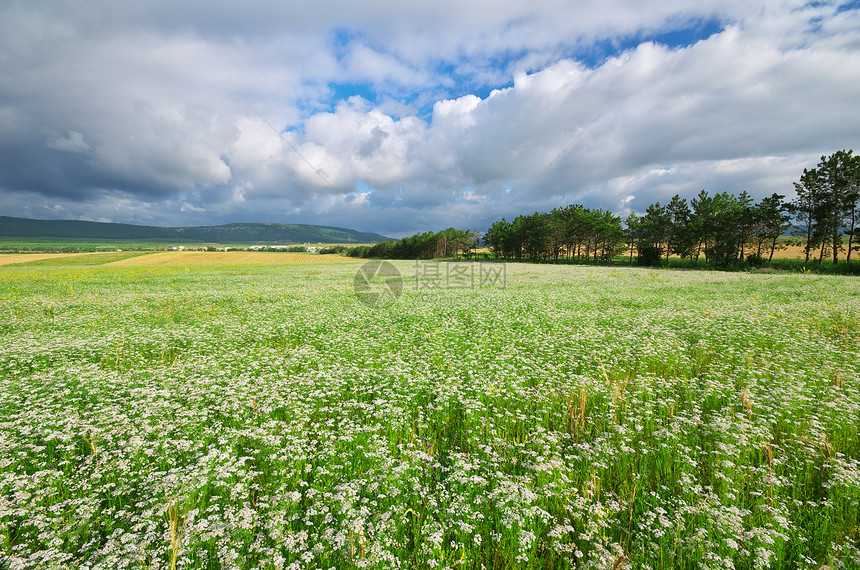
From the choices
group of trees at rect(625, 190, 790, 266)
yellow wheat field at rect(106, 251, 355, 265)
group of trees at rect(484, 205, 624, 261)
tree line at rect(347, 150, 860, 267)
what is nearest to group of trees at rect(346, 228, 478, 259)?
tree line at rect(347, 150, 860, 267)

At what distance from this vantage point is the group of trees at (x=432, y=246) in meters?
120

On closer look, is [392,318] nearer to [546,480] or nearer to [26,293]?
[546,480]

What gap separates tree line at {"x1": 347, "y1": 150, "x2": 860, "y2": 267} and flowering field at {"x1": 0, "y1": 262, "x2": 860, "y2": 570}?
2440 inches

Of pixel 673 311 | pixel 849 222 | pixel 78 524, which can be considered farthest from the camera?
pixel 849 222

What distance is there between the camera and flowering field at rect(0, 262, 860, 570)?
10.9 ft

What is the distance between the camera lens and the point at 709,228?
213ft

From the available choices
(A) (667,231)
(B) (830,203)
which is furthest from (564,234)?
(B) (830,203)

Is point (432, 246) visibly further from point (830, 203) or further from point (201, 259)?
point (830, 203)

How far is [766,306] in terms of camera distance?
16703 mm

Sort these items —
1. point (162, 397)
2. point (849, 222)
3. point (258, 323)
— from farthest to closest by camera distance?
point (849, 222) < point (258, 323) < point (162, 397)

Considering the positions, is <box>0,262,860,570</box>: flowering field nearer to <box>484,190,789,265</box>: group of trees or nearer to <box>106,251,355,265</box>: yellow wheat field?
<box>484,190,789,265</box>: group of trees

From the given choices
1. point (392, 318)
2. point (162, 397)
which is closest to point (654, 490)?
point (162, 397)

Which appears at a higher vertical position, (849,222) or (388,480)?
(849,222)

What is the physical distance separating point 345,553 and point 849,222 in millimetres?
78095
